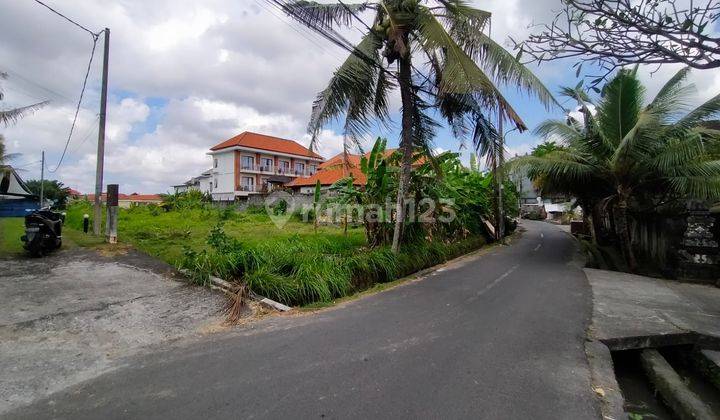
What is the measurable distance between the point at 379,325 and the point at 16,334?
14.4ft

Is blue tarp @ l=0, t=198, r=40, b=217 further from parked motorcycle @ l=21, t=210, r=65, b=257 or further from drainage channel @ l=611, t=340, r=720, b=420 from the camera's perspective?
drainage channel @ l=611, t=340, r=720, b=420

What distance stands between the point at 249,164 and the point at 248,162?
28 cm

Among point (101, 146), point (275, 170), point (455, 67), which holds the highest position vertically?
point (275, 170)

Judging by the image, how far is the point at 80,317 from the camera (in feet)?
17.6

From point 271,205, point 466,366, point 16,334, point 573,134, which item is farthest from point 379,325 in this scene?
point 271,205

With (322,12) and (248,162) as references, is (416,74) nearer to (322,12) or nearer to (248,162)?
(322,12)

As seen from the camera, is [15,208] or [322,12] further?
[15,208]

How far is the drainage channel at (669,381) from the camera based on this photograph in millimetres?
3947

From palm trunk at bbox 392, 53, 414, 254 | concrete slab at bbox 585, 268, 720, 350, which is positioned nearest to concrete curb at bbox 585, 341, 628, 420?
concrete slab at bbox 585, 268, 720, 350

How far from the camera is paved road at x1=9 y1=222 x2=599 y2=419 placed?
3.28 metres

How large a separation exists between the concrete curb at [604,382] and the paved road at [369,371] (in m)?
0.11

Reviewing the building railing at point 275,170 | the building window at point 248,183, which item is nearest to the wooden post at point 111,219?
the building window at point 248,183

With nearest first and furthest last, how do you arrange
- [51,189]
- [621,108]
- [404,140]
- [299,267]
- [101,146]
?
[299,267], [404,140], [621,108], [101,146], [51,189]

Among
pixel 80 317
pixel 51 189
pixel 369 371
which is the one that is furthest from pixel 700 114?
pixel 51 189
